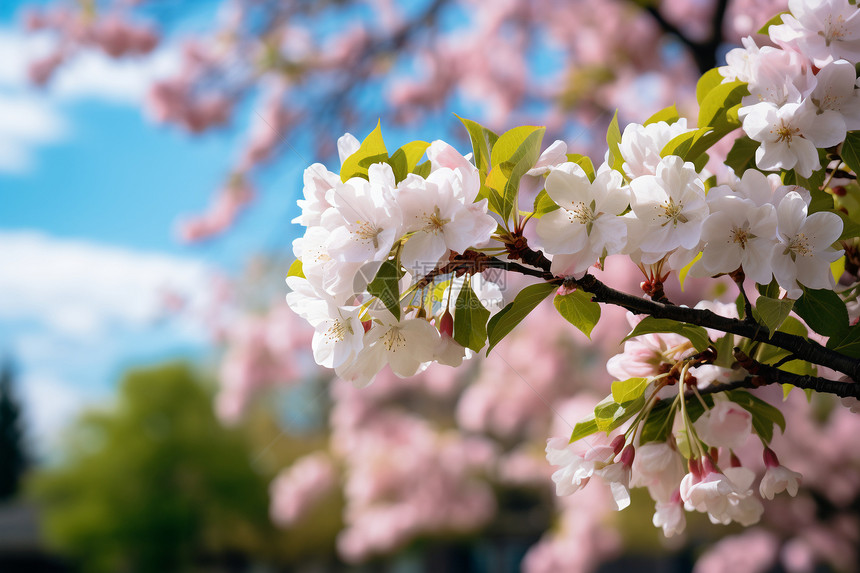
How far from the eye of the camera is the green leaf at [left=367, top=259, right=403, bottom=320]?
55cm

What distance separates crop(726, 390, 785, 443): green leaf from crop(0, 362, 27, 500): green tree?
23991 mm

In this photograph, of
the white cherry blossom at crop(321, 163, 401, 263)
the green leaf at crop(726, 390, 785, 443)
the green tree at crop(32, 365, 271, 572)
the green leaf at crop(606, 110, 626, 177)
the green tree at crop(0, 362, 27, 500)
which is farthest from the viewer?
the green tree at crop(0, 362, 27, 500)

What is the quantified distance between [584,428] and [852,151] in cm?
37

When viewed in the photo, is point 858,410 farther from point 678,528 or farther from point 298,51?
point 298,51

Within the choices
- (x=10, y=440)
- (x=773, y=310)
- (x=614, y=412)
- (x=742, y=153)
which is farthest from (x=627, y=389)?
(x=10, y=440)

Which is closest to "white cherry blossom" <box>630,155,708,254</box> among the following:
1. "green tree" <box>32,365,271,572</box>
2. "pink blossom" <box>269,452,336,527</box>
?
"pink blossom" <box>269,452,336,527</box>

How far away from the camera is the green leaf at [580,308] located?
0.63 meters

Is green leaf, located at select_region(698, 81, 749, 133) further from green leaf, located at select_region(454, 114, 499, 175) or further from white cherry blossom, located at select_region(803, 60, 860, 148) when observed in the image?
green leaf, located at select_region(454, 114, 499, 175)

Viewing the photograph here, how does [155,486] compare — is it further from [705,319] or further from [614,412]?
[705,319]

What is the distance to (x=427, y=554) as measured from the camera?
48.0ft

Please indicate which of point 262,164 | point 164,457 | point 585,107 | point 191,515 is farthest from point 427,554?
point 585,107

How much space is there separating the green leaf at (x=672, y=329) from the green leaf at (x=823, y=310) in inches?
3.5

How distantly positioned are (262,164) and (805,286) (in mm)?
4698

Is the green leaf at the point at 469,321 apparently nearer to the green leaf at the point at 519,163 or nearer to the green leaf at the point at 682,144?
the green leaf at the point at 519,163
